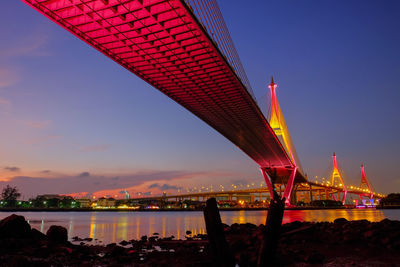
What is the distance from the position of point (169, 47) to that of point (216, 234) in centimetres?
1488

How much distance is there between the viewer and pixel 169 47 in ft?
61.8

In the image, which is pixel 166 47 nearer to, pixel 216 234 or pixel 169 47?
pixel 169 47

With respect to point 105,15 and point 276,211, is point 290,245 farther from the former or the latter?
point 105,15

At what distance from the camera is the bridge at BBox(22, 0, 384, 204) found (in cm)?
1463

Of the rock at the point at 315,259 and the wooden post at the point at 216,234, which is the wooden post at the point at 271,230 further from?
the rock at the point at 315,259

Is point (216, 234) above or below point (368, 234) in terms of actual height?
above

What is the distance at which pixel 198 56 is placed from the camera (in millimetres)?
19750

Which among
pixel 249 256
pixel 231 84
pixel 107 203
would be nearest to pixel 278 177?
pixel 231 84

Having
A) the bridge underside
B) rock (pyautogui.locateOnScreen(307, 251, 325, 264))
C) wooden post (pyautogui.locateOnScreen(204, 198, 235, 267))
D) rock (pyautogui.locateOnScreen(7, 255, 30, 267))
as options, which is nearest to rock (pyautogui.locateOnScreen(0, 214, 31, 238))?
rock (pyautogui.locateOnScreen(7, 255, 30, 267))

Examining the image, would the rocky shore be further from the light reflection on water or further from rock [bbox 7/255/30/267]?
the light reflection on water

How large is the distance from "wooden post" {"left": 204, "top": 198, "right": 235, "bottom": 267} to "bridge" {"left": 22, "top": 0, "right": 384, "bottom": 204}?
2021 mm

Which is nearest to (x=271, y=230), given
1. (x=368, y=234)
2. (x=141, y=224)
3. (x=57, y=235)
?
(x=368, y=234)

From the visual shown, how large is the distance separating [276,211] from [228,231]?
7757mm

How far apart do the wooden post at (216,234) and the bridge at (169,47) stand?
2021 mm
